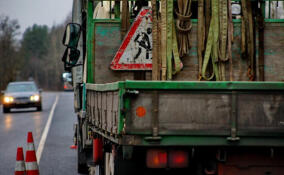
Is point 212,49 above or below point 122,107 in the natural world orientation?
above

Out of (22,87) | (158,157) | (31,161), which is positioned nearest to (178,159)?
(158,157)

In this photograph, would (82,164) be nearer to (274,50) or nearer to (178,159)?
(274,50)

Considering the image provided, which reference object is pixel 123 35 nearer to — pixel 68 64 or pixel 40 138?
pixel 68 64

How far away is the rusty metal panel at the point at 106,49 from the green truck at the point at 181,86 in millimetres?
11

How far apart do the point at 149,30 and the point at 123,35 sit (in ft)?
1.05

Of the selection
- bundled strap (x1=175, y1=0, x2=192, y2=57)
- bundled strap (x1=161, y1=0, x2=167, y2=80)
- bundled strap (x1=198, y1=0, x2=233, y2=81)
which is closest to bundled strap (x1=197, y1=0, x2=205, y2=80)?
bundled strap (x1=198, y1=0, x2=233, y2=81)

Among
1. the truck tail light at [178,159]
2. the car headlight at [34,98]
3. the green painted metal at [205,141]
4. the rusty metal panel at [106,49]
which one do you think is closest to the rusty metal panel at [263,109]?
the green painted metal at [205,141]

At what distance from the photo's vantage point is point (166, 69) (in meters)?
7.40

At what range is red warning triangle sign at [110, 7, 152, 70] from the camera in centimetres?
748

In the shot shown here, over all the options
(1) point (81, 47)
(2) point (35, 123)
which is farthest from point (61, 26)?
(1) point (81, 47)

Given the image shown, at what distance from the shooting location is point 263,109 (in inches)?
216

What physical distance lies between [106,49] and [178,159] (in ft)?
8.00

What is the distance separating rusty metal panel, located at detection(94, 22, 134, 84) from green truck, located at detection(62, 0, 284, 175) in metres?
0.01

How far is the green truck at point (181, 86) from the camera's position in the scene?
5.41 m
